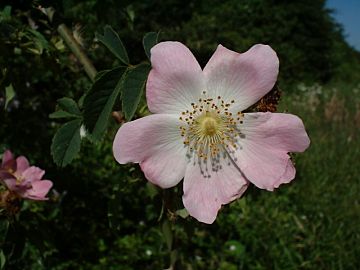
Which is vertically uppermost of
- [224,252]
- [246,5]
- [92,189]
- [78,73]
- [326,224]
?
[78,73]

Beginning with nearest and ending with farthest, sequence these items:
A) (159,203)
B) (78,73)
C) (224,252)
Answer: (159,203)
(78,73)
(224,252)

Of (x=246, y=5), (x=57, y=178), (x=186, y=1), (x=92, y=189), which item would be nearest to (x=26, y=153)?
(x=57, y=178)

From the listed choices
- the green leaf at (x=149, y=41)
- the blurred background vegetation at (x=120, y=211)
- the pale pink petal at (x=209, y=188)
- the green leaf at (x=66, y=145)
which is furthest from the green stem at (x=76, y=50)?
the pale pink petal at (x=209, y=188)

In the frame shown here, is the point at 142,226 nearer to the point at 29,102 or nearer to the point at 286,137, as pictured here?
the point at 29,102

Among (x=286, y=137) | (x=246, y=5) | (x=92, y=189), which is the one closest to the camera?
(x=286, y=137)

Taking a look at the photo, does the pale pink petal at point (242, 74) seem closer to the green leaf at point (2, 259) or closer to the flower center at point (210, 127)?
the flower center at point (210, 127)

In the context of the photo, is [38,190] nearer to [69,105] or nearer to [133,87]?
[69,105]
